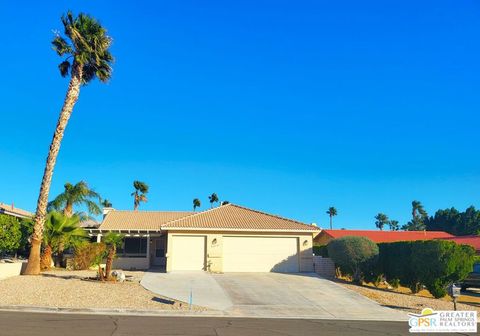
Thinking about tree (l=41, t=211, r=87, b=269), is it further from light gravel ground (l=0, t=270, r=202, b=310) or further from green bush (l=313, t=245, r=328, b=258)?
green bush (l=313, t=245, r=328, b=258)

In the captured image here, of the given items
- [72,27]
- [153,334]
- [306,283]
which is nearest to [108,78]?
[72,27]

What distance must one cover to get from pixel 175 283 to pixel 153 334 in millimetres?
11187

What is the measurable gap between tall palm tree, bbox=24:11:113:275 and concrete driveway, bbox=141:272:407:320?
271 inches

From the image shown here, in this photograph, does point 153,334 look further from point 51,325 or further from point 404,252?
point 404,252

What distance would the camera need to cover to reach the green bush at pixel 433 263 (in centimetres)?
2092

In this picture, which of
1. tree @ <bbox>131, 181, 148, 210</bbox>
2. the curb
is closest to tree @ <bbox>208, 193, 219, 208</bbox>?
tree @ <bbox>131, 181, 148, 210</bbox>

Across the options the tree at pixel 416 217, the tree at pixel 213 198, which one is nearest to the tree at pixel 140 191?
the tree at pixel 213 198

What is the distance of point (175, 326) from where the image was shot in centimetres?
1260

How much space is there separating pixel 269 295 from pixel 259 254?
894 cm

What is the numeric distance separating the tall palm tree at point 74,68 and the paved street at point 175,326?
11207 mm

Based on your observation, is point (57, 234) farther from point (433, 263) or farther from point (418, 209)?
point (418, 209)

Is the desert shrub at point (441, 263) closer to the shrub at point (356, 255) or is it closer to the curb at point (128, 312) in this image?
the shrub at point (356, 255)

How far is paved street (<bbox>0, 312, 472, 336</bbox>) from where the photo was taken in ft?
37.4

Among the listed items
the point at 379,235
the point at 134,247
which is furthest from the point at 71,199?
the point at 379,235
